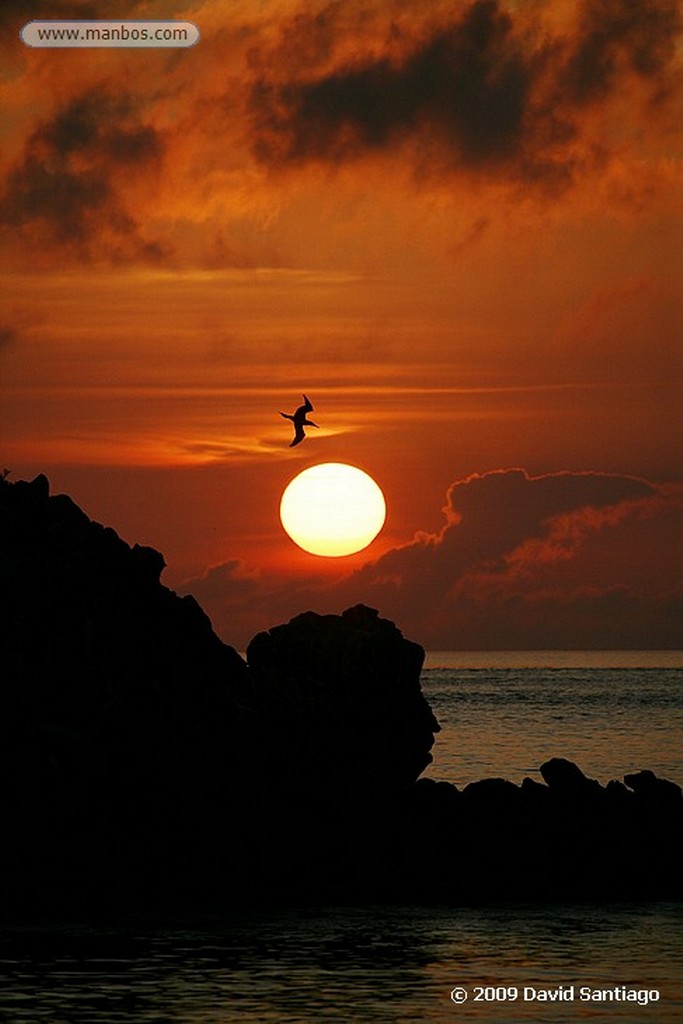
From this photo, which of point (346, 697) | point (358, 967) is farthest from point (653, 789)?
point (358, 967)

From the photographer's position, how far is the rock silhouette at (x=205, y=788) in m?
45.7

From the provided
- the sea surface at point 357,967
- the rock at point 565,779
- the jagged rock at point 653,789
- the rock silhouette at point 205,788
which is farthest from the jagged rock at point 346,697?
the jagged rock at point 653,789

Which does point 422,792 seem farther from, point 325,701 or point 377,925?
point 377,925

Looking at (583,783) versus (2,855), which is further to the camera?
(583,783)

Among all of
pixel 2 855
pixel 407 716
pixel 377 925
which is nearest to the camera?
pixel 377 925

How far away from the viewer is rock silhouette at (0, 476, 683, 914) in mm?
45656

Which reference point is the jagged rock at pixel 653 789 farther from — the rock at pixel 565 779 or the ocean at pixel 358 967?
the ocean at pixel 358 967

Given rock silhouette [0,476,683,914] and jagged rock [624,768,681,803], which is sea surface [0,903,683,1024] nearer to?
rock silhouette [0,476,683,914]

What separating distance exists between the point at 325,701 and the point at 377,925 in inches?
356

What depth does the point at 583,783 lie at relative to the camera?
50.3m

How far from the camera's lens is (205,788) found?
4700cm

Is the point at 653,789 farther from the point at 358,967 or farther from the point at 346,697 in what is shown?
the point at 358,967

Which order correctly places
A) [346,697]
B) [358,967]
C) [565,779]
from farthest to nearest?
[346,697] → [565,779] → [358,967]

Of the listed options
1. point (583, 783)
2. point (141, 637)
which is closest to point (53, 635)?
point (141, 637)
